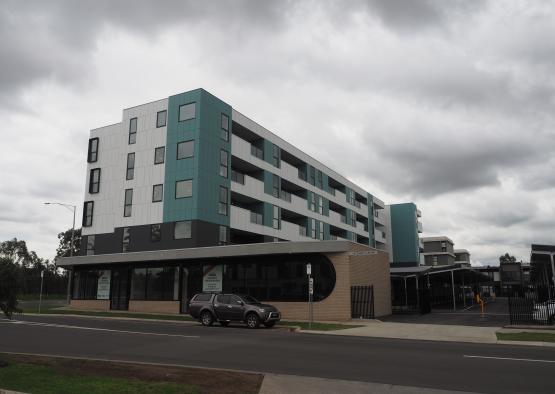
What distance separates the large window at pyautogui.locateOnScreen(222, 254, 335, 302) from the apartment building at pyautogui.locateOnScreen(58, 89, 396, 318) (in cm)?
6

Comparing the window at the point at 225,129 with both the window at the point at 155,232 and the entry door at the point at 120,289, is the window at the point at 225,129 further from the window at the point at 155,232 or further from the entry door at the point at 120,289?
the entry door at the point at 120,289

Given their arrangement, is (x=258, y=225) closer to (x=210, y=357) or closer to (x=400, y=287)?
(x=400, y=287)

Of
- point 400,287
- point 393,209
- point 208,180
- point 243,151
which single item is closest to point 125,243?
point 208,180

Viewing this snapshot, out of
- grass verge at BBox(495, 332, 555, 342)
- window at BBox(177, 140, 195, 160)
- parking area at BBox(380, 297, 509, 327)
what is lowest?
grass verge at BBox(495, 332, 555, 342)

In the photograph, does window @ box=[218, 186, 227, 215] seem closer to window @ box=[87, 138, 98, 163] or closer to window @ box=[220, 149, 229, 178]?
window @ box=[220, 149, 229, 178]

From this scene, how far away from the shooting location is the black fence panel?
27.7m

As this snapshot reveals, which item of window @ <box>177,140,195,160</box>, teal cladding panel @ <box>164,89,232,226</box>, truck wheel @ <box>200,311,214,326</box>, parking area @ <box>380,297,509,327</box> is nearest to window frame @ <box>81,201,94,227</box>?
teal cladding panel @ <box>164,89,232,226</box>

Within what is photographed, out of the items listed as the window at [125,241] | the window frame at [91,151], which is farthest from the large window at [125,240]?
the window frame at [91,151]

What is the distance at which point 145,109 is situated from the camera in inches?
1649

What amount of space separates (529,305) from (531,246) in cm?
486

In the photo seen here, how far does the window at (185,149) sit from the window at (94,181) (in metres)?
9.82

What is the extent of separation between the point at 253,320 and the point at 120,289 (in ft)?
55.8

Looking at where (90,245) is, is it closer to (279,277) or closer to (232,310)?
(279,277)

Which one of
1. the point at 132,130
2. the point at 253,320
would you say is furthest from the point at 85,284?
the point at 253,320
